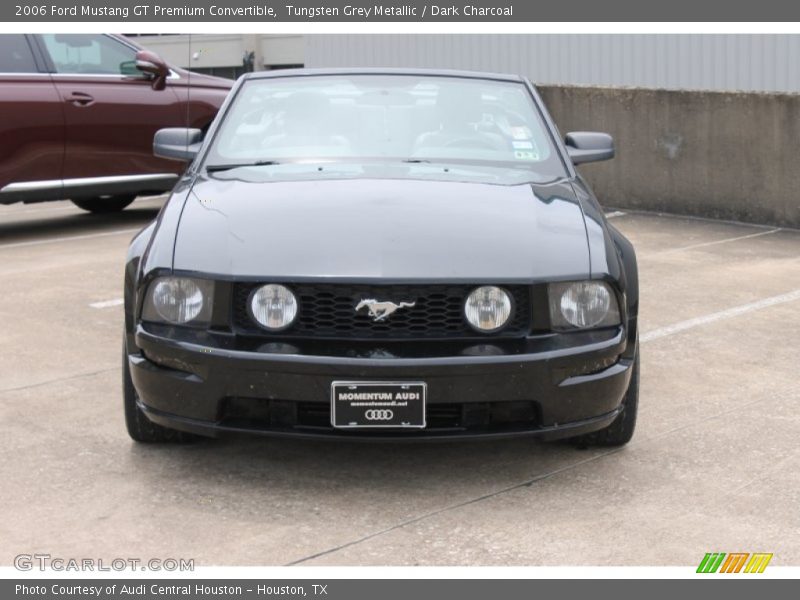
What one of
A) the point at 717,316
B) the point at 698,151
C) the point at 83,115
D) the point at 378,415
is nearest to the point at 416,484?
the point at 378,415

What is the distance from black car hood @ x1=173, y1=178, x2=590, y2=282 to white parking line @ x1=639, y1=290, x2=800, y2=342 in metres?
1.98

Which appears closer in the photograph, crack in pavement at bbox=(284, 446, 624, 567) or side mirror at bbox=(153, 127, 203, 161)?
crack in pavement at bbox=(284, 446, 624, 567)

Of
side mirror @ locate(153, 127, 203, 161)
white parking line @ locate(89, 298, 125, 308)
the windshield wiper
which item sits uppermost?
side mirror @ locate(153, 127, 203, 161)

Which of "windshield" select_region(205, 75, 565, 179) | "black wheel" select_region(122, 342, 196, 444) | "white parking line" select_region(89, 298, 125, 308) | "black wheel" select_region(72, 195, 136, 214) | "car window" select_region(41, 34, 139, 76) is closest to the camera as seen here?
"black wheel" select_region(122, 342, 196, 444)

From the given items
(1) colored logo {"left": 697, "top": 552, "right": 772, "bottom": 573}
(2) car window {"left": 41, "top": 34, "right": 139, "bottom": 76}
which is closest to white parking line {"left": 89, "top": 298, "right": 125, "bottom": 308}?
(2) car window {"left": 41, "top": 34, "right": 139, "bottom": 76}

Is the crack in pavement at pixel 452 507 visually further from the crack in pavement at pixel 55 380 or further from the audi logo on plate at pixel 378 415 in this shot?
the crack in pavement at pixel 55 380

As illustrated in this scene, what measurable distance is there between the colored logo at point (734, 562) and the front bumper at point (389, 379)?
27.7 inches

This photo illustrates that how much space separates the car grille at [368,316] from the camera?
4.01 metres

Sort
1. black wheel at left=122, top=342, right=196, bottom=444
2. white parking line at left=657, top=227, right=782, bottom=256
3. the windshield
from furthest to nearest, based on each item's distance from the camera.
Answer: white parking line at left=657, top=227, right=782, bottom=256
the windshield
black wheel at left=122, top=342, right=196, bottom=444

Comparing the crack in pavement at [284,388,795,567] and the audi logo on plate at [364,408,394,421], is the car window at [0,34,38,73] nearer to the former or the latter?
the crack in pavement at [284,388,795,567]

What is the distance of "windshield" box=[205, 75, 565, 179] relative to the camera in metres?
5.24

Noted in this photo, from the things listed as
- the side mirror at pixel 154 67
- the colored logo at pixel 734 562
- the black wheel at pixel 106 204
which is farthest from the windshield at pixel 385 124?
the black wheel at pixel 106 204
